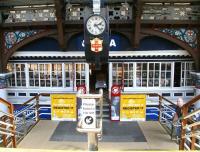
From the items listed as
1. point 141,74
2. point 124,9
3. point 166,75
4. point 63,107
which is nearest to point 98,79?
point 141,74

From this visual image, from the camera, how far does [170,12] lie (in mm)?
11086

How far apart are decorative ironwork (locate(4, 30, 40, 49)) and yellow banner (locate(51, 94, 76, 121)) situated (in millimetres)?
4488

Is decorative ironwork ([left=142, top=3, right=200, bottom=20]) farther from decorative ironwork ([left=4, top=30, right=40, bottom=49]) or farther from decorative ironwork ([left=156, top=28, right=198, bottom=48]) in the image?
decorative ironwork ([left=4, top=30, right=40, bottom=49])

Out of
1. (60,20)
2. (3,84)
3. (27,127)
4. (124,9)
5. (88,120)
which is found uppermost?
(124,9)

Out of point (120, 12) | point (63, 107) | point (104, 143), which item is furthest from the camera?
point (120, 12)

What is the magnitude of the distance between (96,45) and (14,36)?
192 inches

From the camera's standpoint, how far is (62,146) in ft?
20.4

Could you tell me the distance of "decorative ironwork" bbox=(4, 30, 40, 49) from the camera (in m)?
11.8

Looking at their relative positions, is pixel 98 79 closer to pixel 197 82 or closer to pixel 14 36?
pixel 14 36

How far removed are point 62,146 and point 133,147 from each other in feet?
5.55

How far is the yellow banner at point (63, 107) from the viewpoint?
834cm

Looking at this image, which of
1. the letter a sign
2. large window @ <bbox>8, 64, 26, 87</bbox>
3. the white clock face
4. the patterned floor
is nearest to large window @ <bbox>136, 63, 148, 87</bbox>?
the letter a sign

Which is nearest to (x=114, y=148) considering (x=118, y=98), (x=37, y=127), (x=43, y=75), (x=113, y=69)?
(x=37, y=127)

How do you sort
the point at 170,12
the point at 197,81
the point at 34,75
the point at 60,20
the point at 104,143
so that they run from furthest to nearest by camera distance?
the point at 34,75, the point at 197,81, the point at 170,12, the point at 60,20, the point at 104,143
